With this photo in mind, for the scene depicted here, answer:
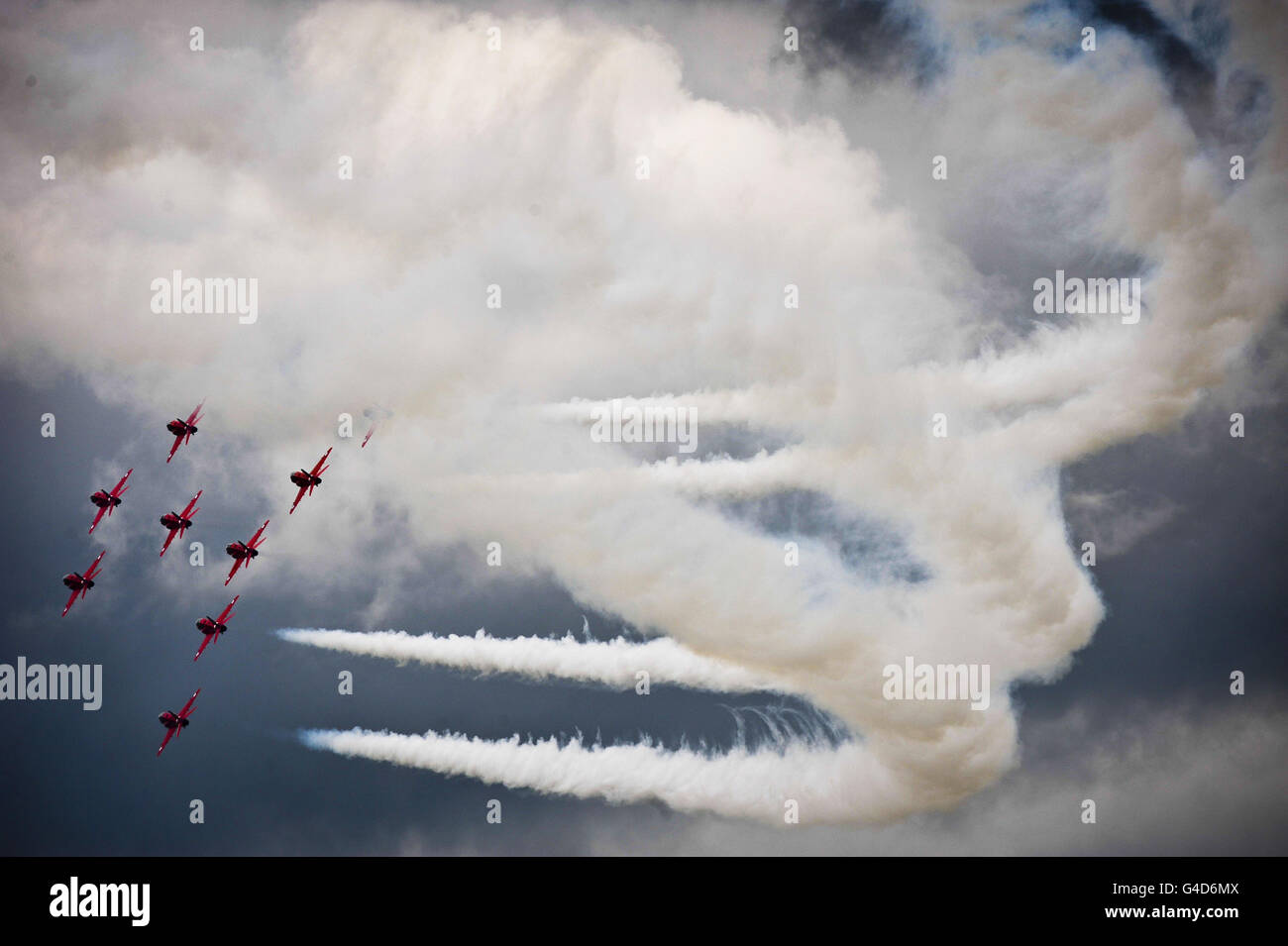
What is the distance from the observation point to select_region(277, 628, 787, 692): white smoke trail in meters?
71.7

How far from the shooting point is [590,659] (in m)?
72.0

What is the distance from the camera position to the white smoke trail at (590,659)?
2822 inches
